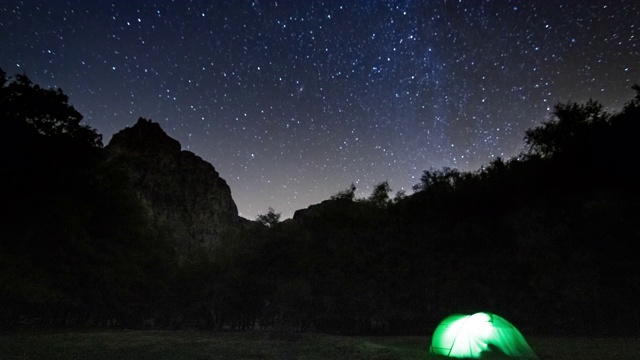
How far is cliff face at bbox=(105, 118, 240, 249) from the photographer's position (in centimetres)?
12162

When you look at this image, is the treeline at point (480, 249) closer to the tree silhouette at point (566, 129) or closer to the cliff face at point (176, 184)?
the tree silhouette at point (566, 129)

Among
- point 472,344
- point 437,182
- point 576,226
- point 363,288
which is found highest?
point 437,182

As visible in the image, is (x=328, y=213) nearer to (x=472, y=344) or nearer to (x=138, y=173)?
(x=472, y=344)

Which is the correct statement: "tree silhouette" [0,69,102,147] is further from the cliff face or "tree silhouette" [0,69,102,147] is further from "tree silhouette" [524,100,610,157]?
the cliff face

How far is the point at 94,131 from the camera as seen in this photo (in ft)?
96.6

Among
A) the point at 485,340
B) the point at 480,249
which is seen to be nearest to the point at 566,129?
the point at 480,249

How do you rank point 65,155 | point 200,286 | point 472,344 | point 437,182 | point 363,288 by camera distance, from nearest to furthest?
point 472,344, point 65,155, point 363,288, point 437,182, point 200,286

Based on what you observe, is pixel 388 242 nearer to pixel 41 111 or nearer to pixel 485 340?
pixel 485 340

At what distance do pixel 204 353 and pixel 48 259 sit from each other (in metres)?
18.1

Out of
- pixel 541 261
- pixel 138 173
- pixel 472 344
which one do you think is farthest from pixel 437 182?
pixel 138 173

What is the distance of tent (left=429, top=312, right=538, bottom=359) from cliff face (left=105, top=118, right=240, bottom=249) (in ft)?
359

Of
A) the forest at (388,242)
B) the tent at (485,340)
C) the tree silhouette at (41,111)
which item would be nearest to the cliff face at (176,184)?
the forest at (388,242)

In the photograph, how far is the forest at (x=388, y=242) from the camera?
2377 centimetres

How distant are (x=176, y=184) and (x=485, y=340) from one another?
422 ft
